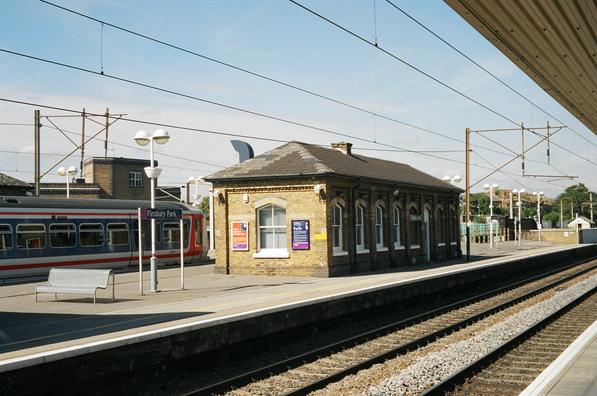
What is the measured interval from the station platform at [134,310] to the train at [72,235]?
5.69 feet

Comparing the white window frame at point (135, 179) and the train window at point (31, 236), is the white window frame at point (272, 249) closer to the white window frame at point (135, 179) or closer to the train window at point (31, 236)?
the train window at point (31, 236)

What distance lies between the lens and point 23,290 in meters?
19.4

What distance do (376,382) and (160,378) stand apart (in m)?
3.41

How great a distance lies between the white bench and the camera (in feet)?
50.9

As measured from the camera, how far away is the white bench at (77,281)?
15516 millimetres

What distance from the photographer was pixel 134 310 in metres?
14.0

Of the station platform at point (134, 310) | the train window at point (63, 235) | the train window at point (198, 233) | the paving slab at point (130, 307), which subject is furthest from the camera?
the train window at point (198, 233)

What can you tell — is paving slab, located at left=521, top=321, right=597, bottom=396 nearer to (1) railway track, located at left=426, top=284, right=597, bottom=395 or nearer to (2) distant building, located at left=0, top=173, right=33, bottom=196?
(1) railway track, located at left=426, top=284, right=597, bottom=395

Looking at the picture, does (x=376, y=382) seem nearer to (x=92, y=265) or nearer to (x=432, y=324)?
(x=432, y=324)

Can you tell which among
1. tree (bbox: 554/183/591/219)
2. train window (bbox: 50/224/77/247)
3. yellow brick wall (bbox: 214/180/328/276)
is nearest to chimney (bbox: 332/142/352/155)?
yellow brick wall (bbox: 214/180/328/276)

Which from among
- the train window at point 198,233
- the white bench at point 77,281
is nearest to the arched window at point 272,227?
the train window at point 198,233

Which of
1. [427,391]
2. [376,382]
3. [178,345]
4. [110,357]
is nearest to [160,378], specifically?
[178,345]

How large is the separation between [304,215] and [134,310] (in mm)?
10323

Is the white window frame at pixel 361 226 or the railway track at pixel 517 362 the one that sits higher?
the white window frame at pixel 361 226
